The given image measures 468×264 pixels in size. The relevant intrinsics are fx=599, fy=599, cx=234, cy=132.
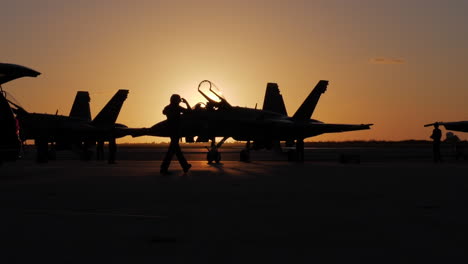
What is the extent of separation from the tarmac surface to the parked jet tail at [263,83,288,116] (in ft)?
91.8

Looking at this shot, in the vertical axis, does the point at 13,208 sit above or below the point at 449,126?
below

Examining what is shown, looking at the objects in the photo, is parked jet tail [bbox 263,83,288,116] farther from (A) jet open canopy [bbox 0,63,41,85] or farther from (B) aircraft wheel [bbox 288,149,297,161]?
(A) jet open canopy [bbox 0,63,41,85]

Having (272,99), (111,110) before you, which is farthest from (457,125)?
(111,110)

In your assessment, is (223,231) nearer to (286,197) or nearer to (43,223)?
(43,223)

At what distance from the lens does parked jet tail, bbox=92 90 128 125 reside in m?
35.8

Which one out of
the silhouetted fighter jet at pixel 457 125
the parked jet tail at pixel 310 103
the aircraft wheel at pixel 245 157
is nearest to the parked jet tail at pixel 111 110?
the parked jet tail at pixel 310 103

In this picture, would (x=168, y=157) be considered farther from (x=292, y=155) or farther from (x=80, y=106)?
(x=80, y=106)

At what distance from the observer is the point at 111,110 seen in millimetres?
36781

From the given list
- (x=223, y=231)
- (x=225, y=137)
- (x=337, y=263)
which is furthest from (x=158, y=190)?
(x=225, y=137)

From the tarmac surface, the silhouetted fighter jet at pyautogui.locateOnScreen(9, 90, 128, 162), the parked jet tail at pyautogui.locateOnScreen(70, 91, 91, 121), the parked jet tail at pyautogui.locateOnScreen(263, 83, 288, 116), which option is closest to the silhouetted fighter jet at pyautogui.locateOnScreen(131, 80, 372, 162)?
the silhouetted fighter jet at pyautogui.locateOnScreen(9, 90, 128, 162)

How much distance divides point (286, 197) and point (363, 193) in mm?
1405

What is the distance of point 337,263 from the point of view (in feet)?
13.7

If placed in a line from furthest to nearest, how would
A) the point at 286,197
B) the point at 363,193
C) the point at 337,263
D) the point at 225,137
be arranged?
the point at 225,137 → the point at 363,193 → the point at 286,197 → the point at 337,263

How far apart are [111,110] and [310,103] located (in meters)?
13.4
